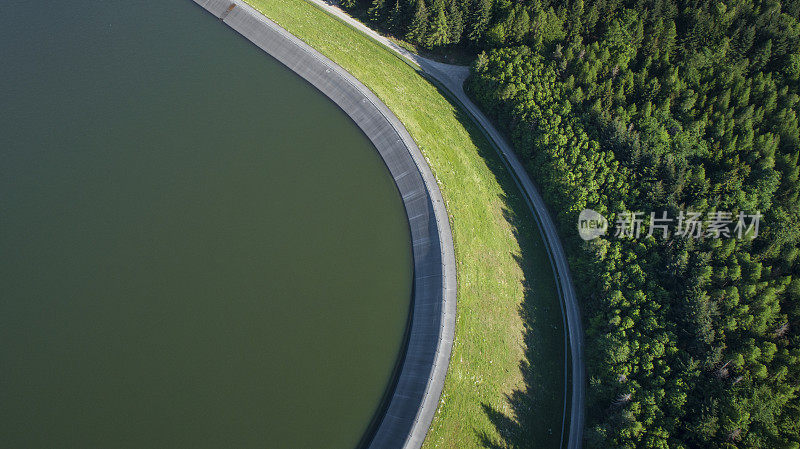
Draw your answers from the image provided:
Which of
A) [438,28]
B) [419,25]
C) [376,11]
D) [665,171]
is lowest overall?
[665,171]

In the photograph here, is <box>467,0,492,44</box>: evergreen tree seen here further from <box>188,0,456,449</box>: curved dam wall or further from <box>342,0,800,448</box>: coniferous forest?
<box>188,0,456,449</box>: curved dam wall

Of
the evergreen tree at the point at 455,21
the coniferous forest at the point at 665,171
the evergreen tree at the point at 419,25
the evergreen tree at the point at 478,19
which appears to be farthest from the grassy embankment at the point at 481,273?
the evergreen tree at the point at 478,19

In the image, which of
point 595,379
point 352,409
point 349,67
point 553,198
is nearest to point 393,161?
point 349,67

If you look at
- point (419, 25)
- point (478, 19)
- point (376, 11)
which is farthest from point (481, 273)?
point (376, 11)

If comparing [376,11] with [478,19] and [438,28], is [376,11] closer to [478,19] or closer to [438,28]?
[438,28]

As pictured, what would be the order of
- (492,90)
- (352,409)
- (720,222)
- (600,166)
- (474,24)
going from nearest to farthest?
1. (352,409)
2. (720,222)
3. (600,166)
4. (492,90)
5. (474,24)

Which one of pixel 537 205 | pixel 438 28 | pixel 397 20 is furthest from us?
pixel 397 20

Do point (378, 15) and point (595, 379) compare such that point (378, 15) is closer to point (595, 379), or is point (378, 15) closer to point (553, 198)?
point (553, 198)
